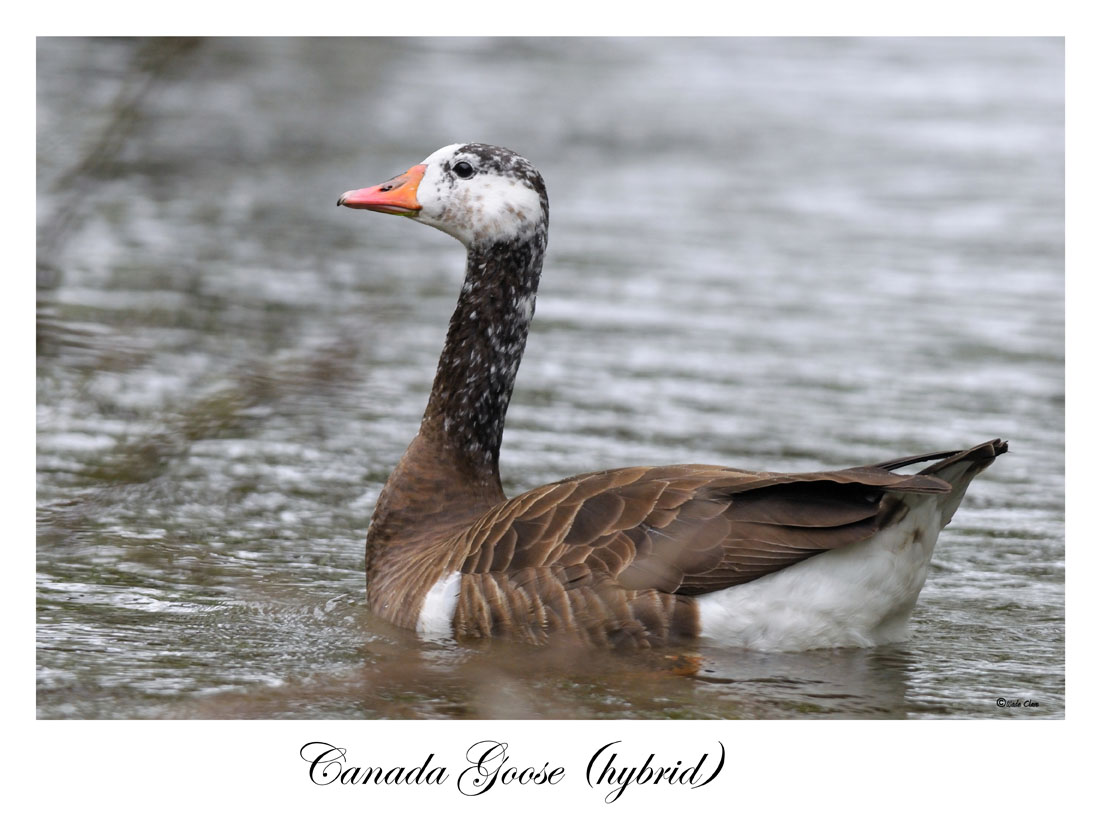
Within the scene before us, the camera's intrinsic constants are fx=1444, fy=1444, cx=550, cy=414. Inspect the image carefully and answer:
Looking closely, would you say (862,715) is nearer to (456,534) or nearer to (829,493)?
(829,493)

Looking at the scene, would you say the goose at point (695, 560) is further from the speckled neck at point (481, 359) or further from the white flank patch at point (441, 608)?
the speckled neck at point (481, 359)

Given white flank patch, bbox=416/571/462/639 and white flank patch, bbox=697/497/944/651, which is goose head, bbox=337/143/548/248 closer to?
white flank patch, bbox=416/571/462/639

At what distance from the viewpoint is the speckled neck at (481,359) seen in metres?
7.62

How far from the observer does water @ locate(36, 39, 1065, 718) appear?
6203mm

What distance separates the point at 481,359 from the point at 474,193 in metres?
0.89

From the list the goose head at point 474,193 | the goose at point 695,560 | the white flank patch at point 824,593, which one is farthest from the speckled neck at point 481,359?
the white flank patch at point 824,593

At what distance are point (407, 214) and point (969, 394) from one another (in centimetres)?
519

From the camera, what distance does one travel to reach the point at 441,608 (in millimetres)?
6914

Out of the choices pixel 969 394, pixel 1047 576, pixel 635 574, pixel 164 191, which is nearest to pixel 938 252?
pixel 969 394

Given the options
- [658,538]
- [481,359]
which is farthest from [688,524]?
[481,359]

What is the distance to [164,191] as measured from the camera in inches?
582

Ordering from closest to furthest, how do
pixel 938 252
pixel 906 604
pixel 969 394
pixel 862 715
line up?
pixel 862 715 < pixel 906 604 < pixel 969 394 < pixel 938 252

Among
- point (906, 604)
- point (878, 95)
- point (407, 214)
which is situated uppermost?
point (878, 95)

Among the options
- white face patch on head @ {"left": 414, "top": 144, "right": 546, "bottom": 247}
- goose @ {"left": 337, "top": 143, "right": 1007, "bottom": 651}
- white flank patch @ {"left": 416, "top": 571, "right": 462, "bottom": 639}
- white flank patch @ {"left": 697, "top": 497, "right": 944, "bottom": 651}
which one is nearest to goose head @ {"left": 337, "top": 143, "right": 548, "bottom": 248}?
white face patch on head @ {"left": 414, "top": 144, "right": 546, "bottom": 247}
